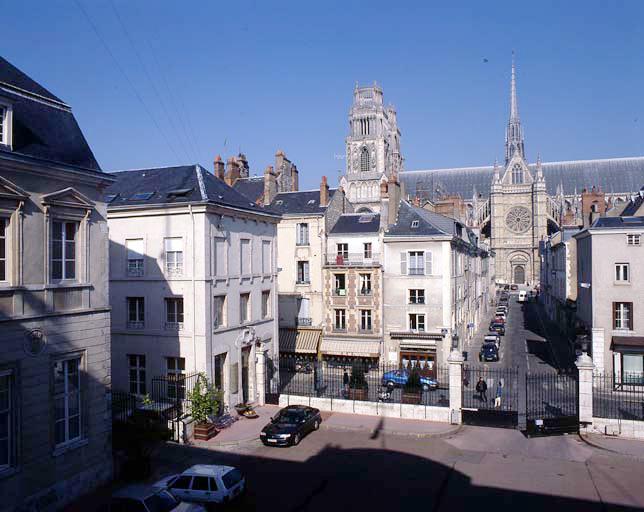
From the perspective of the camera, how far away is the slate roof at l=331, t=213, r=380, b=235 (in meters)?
35.7

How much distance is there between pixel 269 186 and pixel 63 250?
27.4m

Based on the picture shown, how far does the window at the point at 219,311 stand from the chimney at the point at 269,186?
57.0 feet

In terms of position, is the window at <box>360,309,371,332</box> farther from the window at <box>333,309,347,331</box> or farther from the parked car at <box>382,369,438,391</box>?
the parked car at <box>382,369,438,391</box>

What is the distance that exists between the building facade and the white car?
8.07 meters

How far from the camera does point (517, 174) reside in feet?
349

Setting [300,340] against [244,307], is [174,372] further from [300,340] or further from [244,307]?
[300,340]

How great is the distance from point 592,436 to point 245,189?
31839 millimetres

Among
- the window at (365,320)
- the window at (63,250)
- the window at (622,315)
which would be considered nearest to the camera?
the window at (63,250)

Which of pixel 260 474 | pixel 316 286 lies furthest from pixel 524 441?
pixel 316 286

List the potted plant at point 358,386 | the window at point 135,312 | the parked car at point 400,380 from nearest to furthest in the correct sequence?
the window at point 135,312 → the potted plant at point 358,386 → the parked car at point 400,380

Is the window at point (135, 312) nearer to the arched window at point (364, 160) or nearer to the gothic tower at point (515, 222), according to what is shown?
the arched window at point (364, 160)

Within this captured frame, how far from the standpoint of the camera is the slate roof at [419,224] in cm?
3334

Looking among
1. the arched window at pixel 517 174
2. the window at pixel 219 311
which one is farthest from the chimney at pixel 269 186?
the arched window at pixel 517 174

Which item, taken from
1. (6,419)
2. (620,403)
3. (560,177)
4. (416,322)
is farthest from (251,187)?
(560,177)
